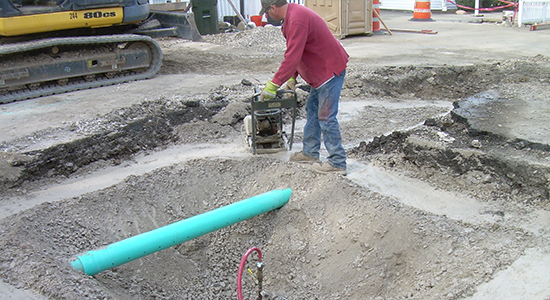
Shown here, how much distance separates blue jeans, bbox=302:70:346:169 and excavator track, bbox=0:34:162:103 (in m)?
4.75

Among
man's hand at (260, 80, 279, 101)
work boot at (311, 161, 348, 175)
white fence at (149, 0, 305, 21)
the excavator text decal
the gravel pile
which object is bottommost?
work boot at (311, 161, 348, 175)

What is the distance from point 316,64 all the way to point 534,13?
13.4 metres

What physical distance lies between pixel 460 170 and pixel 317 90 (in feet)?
5.79

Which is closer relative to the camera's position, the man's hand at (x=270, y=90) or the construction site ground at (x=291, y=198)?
the construction site ground at (x=291, y=198)

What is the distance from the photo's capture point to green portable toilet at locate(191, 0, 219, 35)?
13.7 m

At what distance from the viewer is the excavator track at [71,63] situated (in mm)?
7570

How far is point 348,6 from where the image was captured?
13.5 meters

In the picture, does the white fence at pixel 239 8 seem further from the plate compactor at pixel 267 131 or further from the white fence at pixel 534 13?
the plate compactor at pixel 267 131

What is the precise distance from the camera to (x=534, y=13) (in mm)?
14883

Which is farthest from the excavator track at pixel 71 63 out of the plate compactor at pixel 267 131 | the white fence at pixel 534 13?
the white fence at pixel 534 13

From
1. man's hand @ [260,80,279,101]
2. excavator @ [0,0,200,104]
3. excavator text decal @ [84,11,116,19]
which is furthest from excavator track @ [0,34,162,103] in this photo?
man's hand @ [260,80,279,101]

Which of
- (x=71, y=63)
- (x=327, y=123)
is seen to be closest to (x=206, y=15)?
(x=71, y=63)

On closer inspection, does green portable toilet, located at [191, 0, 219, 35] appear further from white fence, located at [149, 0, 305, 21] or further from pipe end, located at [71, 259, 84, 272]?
pipe end, located at [71, 259, 84, 272]

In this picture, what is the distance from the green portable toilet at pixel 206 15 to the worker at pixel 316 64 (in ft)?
31.4
